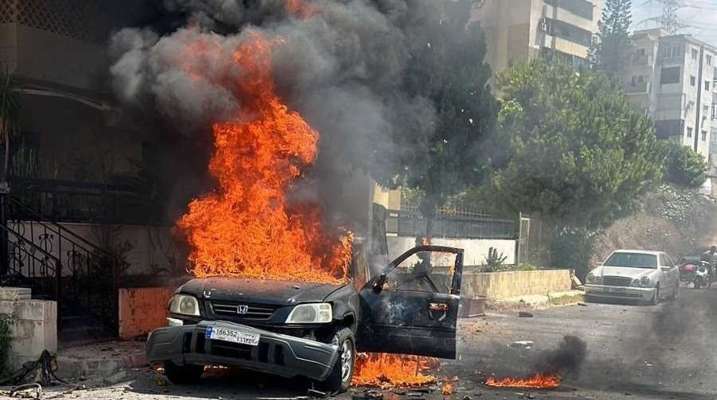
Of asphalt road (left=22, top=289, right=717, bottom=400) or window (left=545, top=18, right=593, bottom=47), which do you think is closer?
asphalt road (left=22, top=289, right=717, bottom=400)

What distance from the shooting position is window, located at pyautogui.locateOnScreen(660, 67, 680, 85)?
59.1 metres

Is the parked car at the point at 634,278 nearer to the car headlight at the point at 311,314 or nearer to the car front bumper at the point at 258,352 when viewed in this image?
the car headlight at the point at 311,314

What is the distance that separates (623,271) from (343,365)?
15760 mm

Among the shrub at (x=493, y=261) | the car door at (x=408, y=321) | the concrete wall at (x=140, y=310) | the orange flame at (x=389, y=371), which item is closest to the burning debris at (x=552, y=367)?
the orange flame at (x=389, y=371)

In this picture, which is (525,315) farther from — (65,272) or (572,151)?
(65,272)

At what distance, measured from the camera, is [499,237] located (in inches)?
889

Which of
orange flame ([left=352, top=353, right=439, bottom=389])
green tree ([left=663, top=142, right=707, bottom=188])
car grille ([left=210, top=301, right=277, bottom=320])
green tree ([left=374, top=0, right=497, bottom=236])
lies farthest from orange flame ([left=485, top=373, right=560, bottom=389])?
green tree ([left=663, top=142, right=707, bottom=188])

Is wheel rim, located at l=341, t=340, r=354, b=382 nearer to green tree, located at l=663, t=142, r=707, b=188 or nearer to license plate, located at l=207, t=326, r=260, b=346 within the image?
license plate, located at l=207, t=326, r=260, b=346

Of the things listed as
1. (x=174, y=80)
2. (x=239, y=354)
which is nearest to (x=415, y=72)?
(x=174, y=80)

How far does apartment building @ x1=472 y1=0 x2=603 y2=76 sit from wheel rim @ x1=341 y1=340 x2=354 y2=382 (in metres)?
40.6

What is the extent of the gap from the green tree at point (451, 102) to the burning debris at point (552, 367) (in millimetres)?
3794

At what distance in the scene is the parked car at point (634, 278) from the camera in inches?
805

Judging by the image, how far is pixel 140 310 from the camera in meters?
9.53

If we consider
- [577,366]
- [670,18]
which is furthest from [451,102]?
[670,18]
